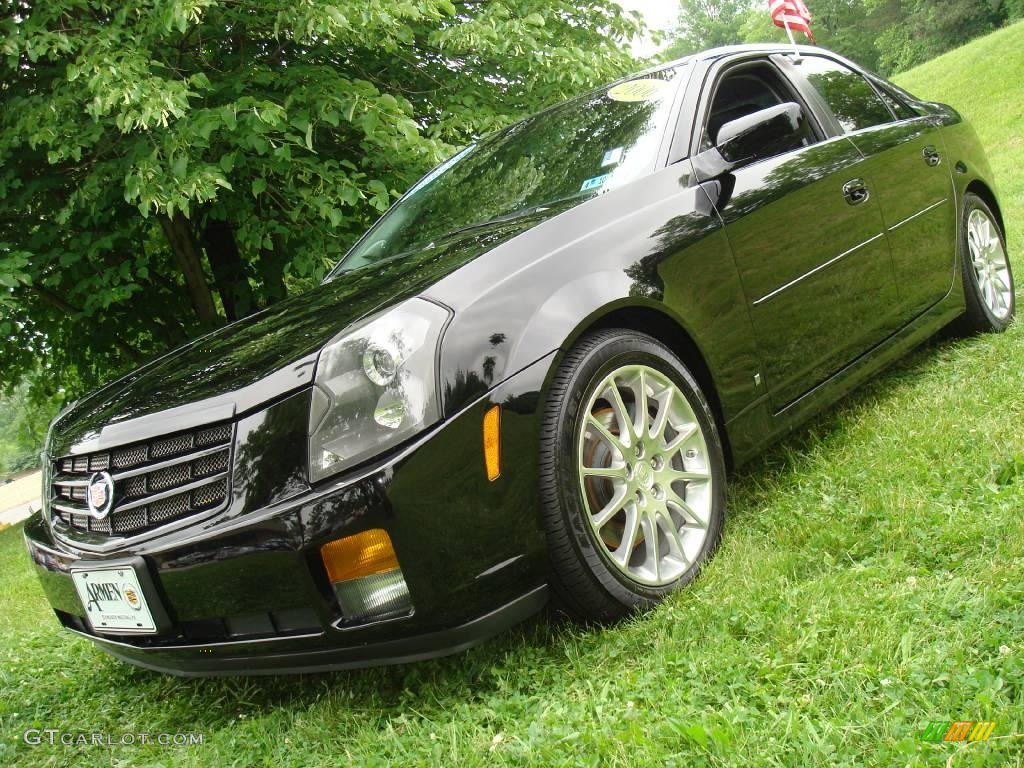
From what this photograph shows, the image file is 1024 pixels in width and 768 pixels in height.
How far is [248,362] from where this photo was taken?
2.38 m

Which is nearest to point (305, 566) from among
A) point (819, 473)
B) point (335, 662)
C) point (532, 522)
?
point (335, 662)

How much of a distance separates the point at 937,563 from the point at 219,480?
5.85 ft

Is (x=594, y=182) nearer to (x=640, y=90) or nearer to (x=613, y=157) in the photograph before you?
(x=613, y=157)

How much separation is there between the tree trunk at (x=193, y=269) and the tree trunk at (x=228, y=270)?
0.10 meters

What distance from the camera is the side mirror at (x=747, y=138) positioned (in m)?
3.03

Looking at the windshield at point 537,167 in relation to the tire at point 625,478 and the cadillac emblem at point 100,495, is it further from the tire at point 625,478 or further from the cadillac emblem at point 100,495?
the cadillac emblem at point 100,495

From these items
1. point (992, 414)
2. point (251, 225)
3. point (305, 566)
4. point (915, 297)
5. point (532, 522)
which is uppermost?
point (251, 225)

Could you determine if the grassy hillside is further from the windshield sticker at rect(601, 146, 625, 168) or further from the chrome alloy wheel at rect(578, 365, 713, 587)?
the chrome alloy wheel at rect(578, 365, 713, 587)

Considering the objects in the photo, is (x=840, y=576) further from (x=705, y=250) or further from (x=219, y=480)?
(x=219, y=480)

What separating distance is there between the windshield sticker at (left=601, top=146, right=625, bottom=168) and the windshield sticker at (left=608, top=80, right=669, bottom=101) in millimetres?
322

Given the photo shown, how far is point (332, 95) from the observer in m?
5.88

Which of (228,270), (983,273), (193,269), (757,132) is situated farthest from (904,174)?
(193,269)

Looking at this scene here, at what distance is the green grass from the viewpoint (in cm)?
182

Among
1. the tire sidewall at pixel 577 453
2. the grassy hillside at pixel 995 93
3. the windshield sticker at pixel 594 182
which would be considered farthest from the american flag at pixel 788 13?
the tire sidewall at pixel 577 453
